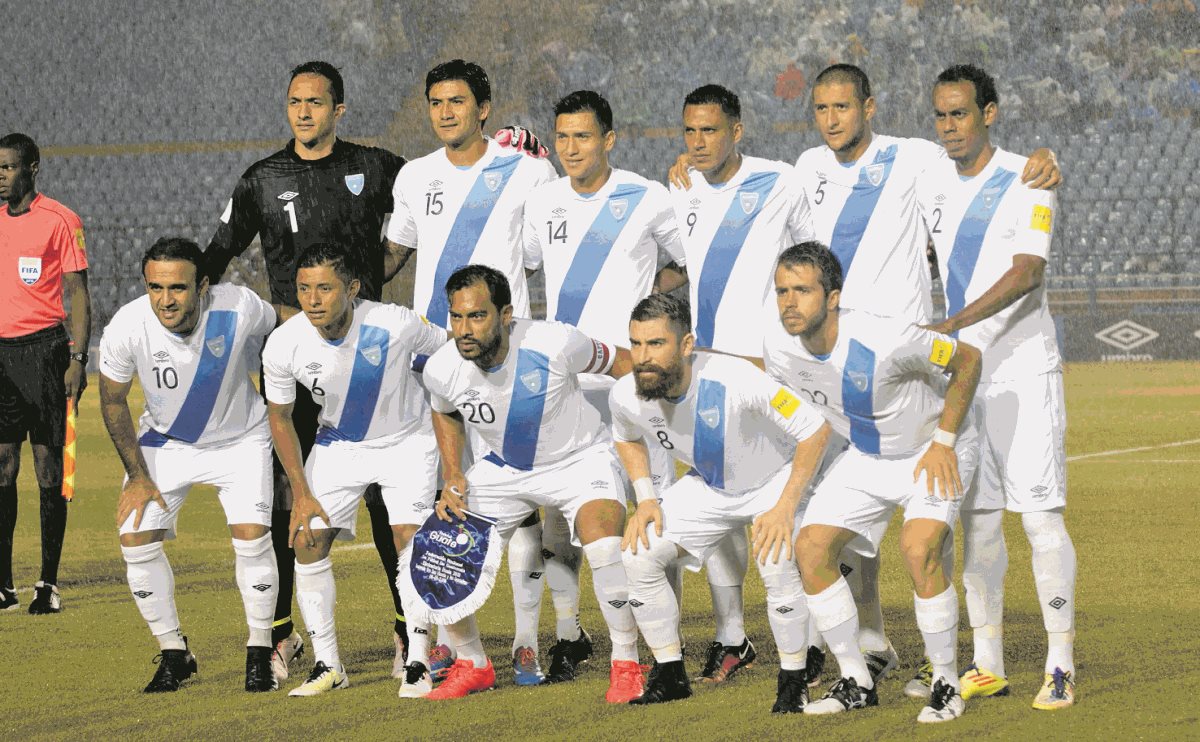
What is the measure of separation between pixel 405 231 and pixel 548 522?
116cm

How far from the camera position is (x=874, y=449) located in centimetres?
499

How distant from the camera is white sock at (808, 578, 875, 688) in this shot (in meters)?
4.86

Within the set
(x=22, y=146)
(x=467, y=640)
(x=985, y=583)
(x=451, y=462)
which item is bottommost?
(x=467, y=640)

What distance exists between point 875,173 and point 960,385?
957mm

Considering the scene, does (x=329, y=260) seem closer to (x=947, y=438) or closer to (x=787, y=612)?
(x=787, y=612)

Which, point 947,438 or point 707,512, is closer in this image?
point 947,438

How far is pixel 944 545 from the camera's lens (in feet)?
16.4

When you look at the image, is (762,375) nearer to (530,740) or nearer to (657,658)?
(657,658)

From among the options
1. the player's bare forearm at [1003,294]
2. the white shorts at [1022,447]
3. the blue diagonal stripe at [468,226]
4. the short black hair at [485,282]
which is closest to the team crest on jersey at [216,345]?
the blue diagonal stripe at [468,226]

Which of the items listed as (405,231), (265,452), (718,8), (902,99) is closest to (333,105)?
(405,231)

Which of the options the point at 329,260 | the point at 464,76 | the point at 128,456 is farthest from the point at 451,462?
the point at 464,76

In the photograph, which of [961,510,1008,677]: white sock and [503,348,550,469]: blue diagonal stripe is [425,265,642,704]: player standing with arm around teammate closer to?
[503,348,550,469]: blue diagonal stripe

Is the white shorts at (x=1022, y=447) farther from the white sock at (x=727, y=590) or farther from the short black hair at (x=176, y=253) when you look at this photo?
the short black hair at (x=176, y=253)

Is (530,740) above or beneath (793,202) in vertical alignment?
beneath
